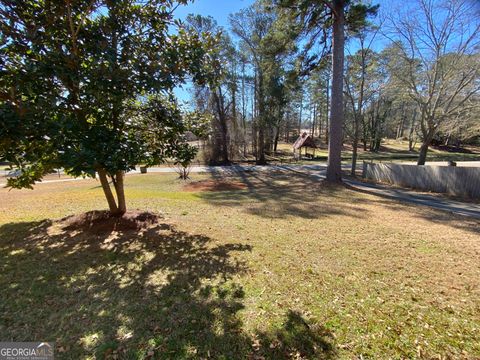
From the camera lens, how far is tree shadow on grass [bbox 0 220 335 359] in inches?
89.2

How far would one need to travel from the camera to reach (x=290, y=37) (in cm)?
1191

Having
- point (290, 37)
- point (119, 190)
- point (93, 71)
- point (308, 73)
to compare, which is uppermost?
point (290, 37)

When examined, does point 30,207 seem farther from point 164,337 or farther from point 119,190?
point 164,337

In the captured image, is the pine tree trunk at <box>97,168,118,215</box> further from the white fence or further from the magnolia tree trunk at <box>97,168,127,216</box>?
the white fence

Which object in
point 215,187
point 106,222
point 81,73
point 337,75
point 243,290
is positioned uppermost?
point 337,75

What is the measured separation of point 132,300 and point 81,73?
11.4 feet

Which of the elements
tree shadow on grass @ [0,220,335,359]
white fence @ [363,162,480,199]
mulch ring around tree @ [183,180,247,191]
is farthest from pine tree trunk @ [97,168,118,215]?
white fence @ [363,162,480,199]

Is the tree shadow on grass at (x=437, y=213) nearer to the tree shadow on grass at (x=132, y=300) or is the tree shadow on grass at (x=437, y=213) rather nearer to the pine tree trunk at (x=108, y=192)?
the tree shadow on grass at (x=132, y=300)

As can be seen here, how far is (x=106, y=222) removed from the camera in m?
5.70

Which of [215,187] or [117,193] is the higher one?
[117,193]

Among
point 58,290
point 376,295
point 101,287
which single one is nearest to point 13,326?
point 58,290

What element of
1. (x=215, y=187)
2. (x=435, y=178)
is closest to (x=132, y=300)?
(x=215, y=187)

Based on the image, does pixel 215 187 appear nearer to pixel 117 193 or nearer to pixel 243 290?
pixel 117 193

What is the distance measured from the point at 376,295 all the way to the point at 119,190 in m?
5.70
